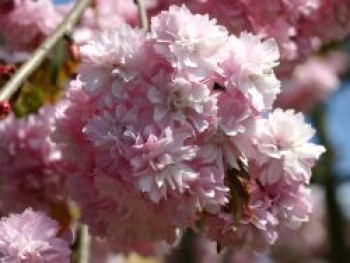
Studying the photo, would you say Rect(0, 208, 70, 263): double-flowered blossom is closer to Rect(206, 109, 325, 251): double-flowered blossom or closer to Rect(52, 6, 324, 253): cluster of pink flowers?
Rect(52, 6, 324, 253): cluster of pink flowers

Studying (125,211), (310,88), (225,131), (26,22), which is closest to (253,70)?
(225,131)

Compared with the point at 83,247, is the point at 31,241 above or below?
above

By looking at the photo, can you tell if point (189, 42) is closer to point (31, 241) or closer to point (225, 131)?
point (225, 131)

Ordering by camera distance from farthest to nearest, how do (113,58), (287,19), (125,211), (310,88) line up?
(310,88)
(287,19)
(125,211)
(113,58)

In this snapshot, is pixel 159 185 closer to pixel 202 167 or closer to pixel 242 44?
pixel 202 167

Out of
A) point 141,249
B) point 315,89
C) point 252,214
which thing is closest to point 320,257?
point 315,89

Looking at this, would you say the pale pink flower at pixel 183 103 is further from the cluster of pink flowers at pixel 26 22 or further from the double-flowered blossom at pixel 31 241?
the cluster of pink flowers at pixel 26 22

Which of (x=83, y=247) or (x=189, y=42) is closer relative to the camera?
(x=189, y=42)
